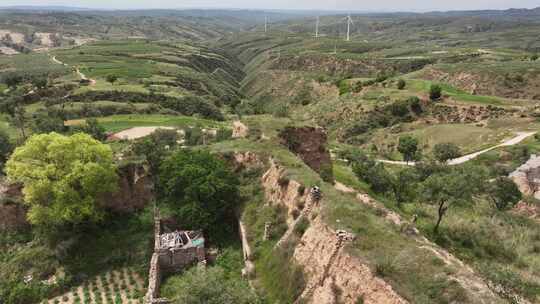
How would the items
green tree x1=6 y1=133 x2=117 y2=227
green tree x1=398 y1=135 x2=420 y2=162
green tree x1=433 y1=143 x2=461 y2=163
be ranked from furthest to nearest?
1. green tree x1=398 y1=135 x2=420 y2=162
2. green tree x1=433 y1=143 x2=461 y2=163
3. green tree x1=6 y1=133 x2=117 y2=227

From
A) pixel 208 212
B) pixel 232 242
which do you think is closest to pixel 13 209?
pixel 208 212

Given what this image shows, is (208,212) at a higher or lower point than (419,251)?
lower

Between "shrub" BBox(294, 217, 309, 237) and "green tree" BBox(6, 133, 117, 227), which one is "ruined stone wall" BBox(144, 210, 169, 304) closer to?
"green tree" BBox(6, 133, 117, 227)

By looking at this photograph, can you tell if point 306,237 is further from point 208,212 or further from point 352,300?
point 208,212

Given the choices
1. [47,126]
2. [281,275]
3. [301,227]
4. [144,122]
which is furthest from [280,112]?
[281,275]

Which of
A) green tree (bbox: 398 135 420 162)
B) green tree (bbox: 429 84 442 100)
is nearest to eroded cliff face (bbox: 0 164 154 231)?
green tree (bbox: 398 135 420 162)

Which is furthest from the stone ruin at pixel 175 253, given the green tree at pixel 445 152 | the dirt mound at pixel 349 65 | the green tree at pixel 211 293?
the dirt mound at pixel 349 65
